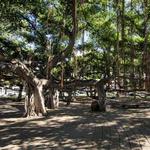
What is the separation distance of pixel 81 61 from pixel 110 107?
247 inches

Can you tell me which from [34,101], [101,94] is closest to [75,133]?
[34,101]

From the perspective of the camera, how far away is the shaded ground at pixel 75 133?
32.3ft

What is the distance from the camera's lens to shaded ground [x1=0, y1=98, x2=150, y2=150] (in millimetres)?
9852

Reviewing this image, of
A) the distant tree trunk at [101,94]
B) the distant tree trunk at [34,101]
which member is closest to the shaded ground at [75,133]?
the distant tree trunk at [34,101]

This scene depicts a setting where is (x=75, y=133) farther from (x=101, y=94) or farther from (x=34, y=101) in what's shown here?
(x=101, y=94)

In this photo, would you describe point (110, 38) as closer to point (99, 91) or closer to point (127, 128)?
point (99, 91)

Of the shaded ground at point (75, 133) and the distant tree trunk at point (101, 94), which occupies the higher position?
the distant tree trunk at point (101, 94)

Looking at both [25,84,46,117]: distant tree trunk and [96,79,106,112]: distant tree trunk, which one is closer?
[25,84,46,117]: distant tree trunk

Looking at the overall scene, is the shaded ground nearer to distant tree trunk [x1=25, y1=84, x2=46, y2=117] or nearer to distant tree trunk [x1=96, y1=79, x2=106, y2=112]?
distant tree trunk [x1=25, y1=84, x2=46, y2=117]

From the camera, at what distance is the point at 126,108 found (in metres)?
20.4

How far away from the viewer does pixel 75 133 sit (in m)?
11.6

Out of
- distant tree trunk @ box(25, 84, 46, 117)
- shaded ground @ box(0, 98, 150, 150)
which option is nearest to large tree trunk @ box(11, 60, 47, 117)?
distant tree trunk @ box(25, 84, 46, 117)

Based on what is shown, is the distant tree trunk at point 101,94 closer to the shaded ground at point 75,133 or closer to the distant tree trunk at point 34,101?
the shaded ground at point 75,133

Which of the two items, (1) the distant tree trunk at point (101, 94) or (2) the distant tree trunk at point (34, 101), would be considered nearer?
(2) the distant tree trunk at point (34, 101)
